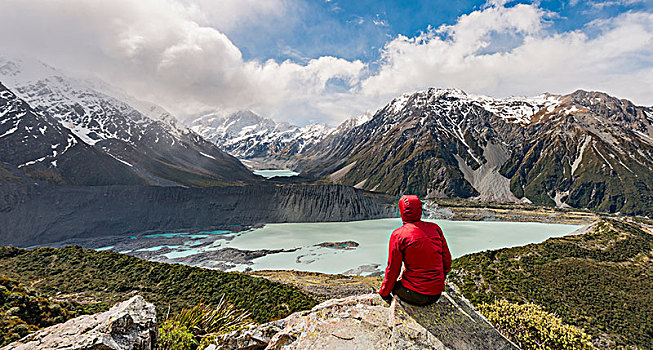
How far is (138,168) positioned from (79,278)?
11489 centimetres

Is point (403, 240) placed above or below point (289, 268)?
above

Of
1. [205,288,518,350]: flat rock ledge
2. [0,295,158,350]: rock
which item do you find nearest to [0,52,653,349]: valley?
[205,288,518,350]: flat rock ledge

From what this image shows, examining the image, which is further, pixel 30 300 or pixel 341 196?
pixel 341 196

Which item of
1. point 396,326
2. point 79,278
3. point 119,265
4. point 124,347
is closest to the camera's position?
point 396,326

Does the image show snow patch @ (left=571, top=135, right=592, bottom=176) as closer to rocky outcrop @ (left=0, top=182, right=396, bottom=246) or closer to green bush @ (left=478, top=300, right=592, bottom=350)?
rocky outcrop @ (left=0, top=182, right=396, bottom=246)

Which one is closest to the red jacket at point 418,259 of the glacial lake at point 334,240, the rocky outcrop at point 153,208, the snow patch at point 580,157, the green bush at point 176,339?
the green bush at point 176,339

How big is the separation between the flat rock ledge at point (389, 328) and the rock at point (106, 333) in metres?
2.70

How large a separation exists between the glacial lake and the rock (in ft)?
150

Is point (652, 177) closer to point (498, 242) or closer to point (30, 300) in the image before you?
point (498, 242)

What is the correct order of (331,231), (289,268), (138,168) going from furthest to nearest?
(138,168) → (331,231) → (289,268)

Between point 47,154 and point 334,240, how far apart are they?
99870 millimetres

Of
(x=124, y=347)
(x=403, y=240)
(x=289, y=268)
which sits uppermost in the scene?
(x=403, y=240)

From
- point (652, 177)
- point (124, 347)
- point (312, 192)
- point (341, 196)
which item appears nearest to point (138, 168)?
point (312, 192)

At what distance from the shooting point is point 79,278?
25.7 metres
